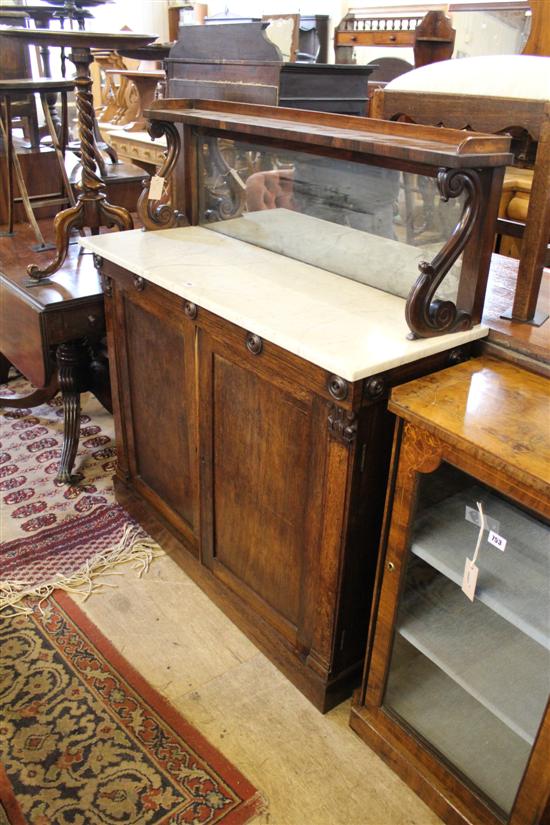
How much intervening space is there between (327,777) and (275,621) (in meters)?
0.35

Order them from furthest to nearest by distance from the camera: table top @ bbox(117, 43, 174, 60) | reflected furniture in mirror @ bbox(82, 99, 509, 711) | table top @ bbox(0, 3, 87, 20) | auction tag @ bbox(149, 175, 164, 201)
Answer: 1. table top @ bbox(0, 3, 87, 20)
2. table top @ bbox(117, 43, 174, 60)
3. auction tag @ bbox(149, 175, 164, 201)
4. reflected furniture in mirror @ bbox(82, 99, 509, 711)

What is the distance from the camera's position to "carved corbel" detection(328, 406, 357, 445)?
4.14 feet

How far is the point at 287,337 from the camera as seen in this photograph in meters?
1.32

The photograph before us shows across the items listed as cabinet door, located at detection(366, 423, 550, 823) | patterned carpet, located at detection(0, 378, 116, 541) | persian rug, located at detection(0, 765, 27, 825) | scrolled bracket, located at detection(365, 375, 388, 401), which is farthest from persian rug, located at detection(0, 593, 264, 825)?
scrolled bracket, located at detection(365, 375, 388, 401)

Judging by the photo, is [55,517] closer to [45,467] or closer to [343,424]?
[45,467]

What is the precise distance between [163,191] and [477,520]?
4.04 feet

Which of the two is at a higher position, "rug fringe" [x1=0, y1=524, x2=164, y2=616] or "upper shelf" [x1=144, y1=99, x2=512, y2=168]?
"upper shelf" [x1=144, y1=99, x2=512, y2=168]

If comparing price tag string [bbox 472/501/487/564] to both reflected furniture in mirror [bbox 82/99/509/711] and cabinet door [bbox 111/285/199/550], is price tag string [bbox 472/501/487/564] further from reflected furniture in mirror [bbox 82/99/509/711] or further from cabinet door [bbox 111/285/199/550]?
cabinet door [bbox 111/285/199/550]

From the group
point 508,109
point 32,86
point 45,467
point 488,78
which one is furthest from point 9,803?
point 32,86

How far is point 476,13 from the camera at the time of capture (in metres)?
4.73

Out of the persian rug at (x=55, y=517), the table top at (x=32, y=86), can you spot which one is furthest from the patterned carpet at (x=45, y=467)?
the table top at (x=32, y=86)

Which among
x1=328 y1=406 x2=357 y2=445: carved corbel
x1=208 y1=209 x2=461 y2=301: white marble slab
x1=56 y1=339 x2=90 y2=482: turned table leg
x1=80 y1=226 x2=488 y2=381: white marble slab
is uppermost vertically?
x1=208 y1=209 x2=461 y2=301: white marble slab

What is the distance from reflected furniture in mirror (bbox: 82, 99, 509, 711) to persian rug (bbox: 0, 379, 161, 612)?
21 centimetres

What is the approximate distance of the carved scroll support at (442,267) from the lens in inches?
47.4
